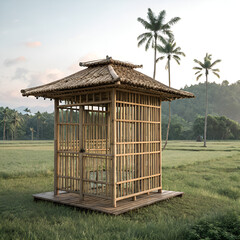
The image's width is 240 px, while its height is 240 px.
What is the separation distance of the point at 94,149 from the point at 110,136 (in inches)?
49.6

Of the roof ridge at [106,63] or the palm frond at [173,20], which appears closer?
the roof ridge at [106,63]

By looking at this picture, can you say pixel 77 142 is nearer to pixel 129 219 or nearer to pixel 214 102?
pixel 129 219

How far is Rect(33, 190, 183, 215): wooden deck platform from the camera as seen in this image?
7688 millimetres

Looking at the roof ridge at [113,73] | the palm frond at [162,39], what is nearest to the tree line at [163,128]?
the palm frond at [162,39]

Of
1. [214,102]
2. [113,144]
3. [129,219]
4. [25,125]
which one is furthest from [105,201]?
[214,102]

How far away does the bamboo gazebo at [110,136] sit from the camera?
8016mm

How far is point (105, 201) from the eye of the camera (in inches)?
334

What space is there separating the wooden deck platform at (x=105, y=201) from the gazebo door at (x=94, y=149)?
0.77ft

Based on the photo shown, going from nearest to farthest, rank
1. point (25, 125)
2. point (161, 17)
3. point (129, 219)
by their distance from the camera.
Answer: point (129, 219) < point (161, 17) < point (25, 125)

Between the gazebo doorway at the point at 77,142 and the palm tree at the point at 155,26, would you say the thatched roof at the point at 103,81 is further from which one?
the palm tree at the point at 155,26

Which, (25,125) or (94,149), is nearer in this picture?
(94,149)

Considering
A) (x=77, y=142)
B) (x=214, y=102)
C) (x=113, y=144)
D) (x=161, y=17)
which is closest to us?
(x=113, y=144)

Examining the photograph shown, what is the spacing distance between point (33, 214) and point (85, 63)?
4.69m

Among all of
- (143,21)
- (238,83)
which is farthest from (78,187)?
(238,83)
